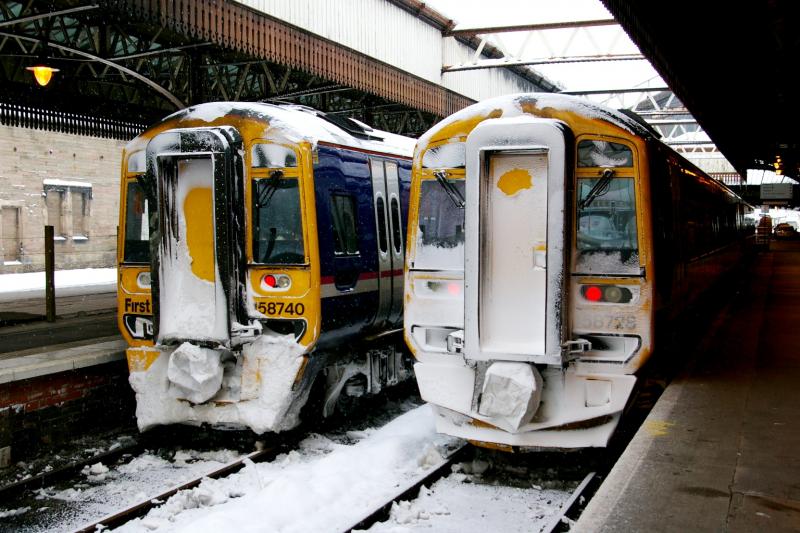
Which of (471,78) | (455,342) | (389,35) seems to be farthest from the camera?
(471,78)

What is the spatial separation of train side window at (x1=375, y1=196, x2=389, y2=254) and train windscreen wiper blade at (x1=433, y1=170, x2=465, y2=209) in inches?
87.3

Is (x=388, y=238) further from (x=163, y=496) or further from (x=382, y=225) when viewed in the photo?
(x=163, y=496)

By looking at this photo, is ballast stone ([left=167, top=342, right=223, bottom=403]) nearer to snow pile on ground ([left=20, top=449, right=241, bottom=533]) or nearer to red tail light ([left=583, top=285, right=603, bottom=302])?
snow pile on ground ([left=20, top=449, right=241, bottom=533])

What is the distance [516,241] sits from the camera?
654cm

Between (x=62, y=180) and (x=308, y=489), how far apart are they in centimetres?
2131

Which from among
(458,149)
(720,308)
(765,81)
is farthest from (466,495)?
(720,308)

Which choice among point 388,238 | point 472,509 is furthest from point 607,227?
point 388,238

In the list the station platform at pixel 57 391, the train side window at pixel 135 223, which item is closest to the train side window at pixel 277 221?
the train side window at pixel 135 223

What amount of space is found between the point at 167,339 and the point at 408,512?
2.96m

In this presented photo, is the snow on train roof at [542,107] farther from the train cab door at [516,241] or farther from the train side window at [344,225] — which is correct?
the train side window at [344,225]

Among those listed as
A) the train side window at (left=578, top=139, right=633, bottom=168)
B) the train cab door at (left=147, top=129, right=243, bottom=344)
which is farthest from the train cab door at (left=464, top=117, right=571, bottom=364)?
the train cab door at (left=147, top=129, right=243, bottom=344)

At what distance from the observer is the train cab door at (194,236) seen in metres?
7.52

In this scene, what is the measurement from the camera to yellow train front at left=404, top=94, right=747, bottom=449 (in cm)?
634

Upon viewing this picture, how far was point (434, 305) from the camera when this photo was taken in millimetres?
7016
